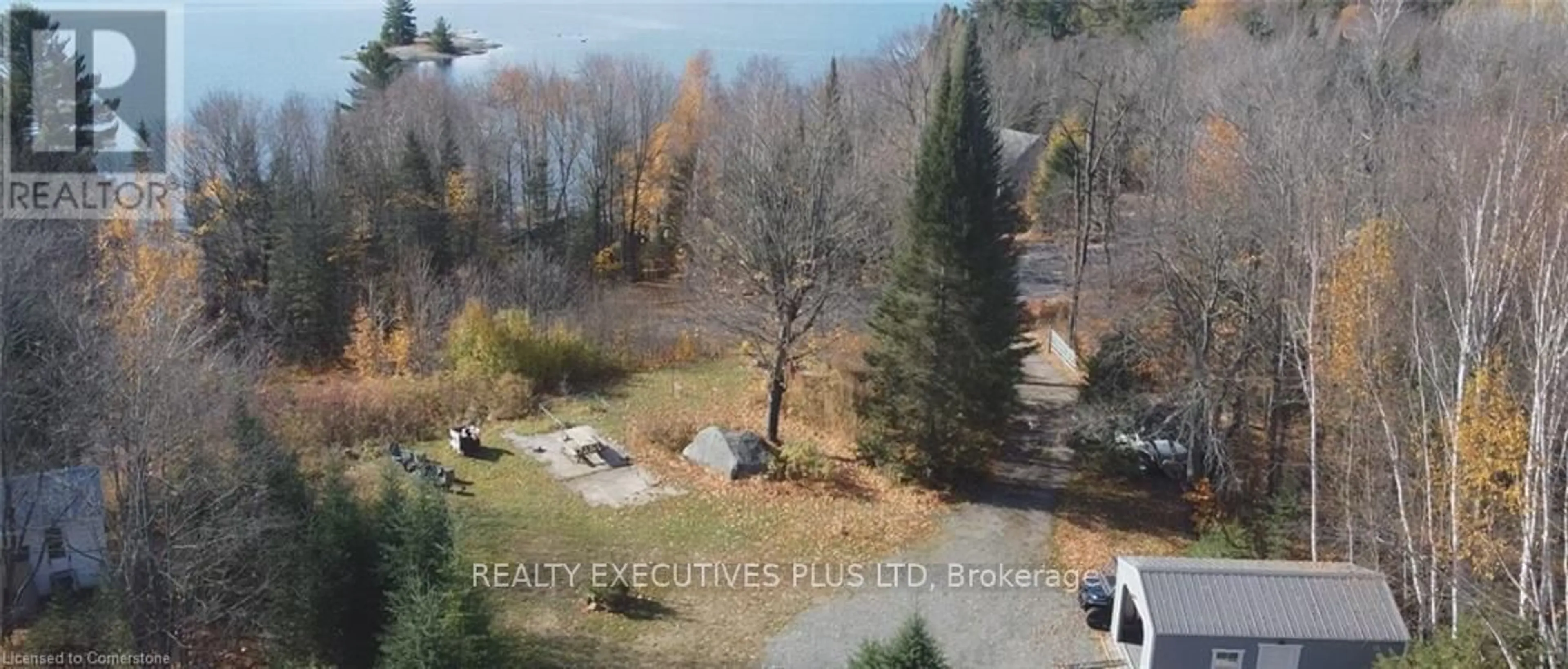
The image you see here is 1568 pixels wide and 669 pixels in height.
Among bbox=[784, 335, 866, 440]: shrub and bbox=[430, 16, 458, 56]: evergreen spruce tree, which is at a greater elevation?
bbox=[430, 16, 458, 56]: evergreen spruce tree

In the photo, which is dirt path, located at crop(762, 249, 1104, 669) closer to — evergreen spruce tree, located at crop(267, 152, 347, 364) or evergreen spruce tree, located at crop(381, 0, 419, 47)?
evergreen spruce tree, located at crop(267, 152, 347, 364)

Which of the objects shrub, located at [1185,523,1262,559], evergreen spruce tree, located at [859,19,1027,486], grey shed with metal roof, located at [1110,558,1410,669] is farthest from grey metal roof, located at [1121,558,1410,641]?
evergreen spruce tree, located at [859,19,1027,486]

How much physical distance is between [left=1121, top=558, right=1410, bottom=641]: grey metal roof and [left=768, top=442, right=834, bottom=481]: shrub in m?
8.33

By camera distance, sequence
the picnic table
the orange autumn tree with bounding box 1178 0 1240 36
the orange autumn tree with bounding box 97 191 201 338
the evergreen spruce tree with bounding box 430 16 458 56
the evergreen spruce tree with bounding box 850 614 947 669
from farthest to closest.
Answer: the evergreen spruce tree with bounding box 430 16 458 56 < the orange autumn tree with bounding box 1178 0 1240 36 < the picnic table < the orange autumn tree with bounding box 97 191 201 338 < the evergreen spruce tree with bounding box 850 614 947 669

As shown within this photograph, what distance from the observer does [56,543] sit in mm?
18297

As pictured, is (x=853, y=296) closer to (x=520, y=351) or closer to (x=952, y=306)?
(x=952, y=306)

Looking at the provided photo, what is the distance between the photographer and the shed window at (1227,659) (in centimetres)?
1593

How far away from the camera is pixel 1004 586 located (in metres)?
19.8

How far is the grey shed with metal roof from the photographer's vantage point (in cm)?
1584

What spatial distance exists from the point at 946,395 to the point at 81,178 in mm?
24676

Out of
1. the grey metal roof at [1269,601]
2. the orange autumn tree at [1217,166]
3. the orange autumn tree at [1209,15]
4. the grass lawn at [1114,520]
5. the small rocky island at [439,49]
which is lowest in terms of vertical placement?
the grass lawn at [1114,520]

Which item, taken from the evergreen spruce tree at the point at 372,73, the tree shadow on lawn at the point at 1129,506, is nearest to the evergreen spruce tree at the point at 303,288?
the evergreen spruce tree at the point at 372,73

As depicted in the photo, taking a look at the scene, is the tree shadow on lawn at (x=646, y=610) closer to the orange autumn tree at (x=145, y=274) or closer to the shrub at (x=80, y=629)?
the shrub at (x=80, y=629)

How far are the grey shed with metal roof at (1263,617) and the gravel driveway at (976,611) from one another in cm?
181
